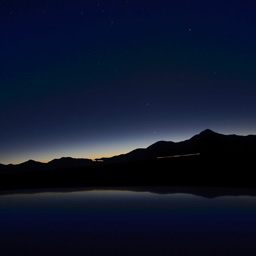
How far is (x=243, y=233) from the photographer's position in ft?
8.38

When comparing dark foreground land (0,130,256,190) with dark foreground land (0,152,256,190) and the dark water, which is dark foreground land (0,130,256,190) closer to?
dark foreground land (0,152,256,190)

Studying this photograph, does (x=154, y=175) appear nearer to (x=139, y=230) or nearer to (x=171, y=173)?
(x=171, y=173)

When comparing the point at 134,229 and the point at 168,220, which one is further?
the point at 168,220

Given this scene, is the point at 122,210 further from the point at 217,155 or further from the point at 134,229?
the point at 217,155

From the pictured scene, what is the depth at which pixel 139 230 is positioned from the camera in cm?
289

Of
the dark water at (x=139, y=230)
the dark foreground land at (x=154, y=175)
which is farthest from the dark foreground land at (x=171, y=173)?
the dark water at (x=139, y=230)

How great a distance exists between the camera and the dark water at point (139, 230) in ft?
7.44

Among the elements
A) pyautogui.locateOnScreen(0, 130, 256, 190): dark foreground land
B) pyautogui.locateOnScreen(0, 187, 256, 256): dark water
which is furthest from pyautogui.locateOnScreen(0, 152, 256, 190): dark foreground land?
pyautogui.locateOnScreen(0, 187, 256, 256): dark water

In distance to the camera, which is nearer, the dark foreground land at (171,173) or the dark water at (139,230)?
the dark water at (139,230)

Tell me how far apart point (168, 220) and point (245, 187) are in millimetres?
4160

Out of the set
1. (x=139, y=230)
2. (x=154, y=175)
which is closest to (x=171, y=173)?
(x=154, y=175)

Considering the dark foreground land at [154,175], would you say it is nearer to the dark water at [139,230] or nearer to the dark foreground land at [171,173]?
the dark foreground land at [171,173]

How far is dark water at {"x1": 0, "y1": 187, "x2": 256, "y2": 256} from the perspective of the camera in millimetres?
2268

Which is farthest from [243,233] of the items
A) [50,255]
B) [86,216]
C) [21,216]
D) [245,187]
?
[245,187]
